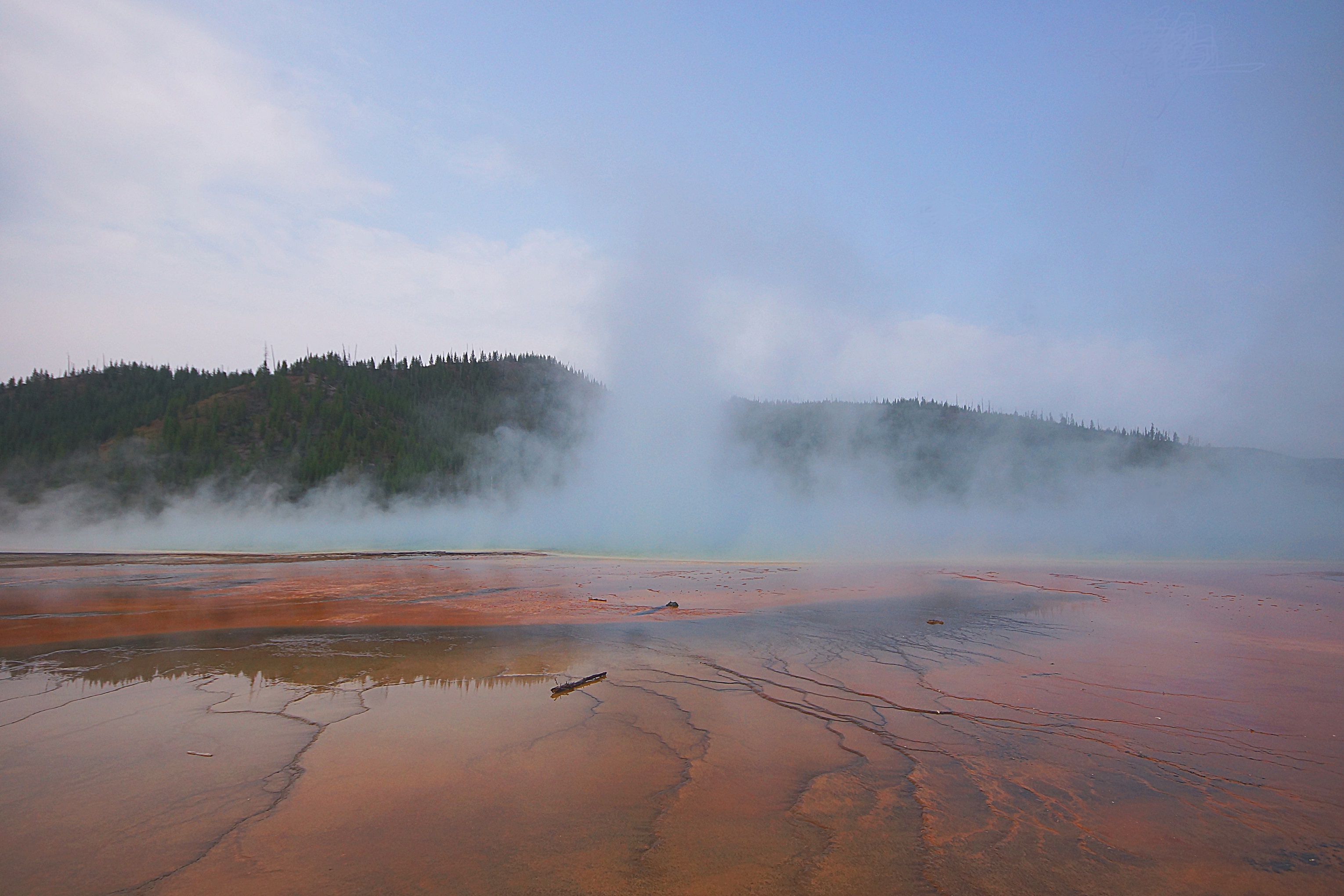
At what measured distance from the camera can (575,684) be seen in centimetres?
714

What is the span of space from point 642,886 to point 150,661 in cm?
799

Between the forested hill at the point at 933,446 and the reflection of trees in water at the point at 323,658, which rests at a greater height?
the forested hill at the point at 933,446

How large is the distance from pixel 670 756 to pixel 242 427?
7335 cm

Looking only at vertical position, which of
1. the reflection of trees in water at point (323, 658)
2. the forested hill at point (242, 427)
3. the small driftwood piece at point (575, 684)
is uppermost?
the forested hill at point (242, 427)

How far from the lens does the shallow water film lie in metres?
3.61

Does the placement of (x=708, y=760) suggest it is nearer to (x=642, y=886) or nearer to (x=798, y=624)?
(x=642, y=886)

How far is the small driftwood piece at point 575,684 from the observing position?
22.6ft

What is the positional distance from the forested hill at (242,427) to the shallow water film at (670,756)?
2179 inches

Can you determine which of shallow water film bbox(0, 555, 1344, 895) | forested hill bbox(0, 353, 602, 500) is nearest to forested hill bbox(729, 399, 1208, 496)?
forested hill bbox(0, 353, 602, 500)

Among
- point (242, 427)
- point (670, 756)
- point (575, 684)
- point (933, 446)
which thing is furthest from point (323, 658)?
point (933, 446)

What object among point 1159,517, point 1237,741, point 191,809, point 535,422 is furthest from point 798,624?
point 535,422

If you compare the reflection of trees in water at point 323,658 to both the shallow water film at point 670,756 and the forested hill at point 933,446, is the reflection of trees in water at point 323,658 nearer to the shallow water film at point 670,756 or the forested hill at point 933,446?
the shallow water film at point 670,756

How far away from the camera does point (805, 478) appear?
6894cm

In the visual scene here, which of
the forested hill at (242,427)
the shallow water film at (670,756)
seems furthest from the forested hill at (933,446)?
the shallow water film at (670,756)
